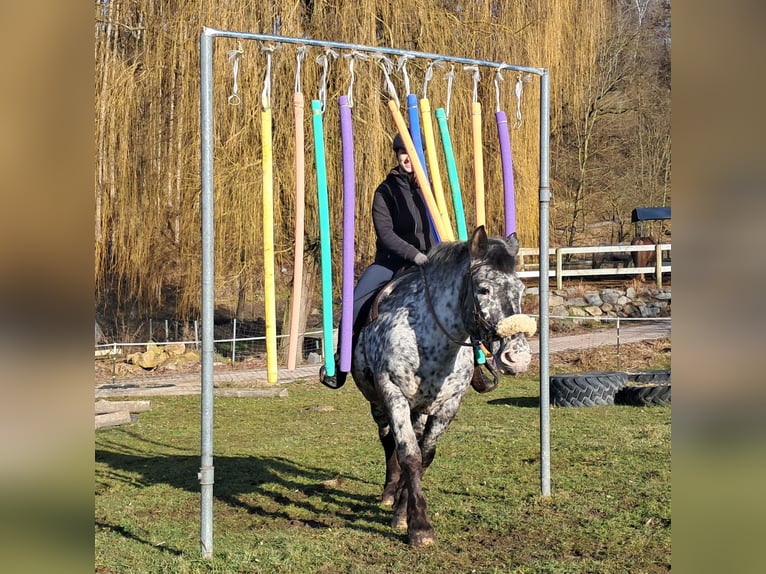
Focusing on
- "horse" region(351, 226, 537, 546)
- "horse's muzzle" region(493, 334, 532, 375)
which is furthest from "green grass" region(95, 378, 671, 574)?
"horse's muzzle" region(493, 334, 532, 375)

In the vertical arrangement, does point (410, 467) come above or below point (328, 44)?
below

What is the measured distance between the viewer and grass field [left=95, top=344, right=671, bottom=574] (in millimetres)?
4438

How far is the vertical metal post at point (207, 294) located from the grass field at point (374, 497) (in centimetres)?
24

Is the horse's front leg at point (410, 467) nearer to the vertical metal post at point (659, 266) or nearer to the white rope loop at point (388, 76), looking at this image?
the white rope loop at point (388, 76)

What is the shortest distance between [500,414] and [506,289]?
590 cm

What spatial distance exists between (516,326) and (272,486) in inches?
129

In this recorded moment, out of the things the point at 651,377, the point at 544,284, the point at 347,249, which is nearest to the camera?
the point at 347,249

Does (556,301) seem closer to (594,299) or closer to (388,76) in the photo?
(594,299)

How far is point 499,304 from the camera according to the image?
163 inches

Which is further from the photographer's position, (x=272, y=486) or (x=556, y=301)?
(x=556, y=301)

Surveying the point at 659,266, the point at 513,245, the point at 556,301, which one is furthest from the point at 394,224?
the point at 659,266

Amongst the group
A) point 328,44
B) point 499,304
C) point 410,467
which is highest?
point 328,44

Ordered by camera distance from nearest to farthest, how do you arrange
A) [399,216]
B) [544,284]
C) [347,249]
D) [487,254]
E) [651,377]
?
[487,254], [347,249], [399,216], [544,284], [651,377]
